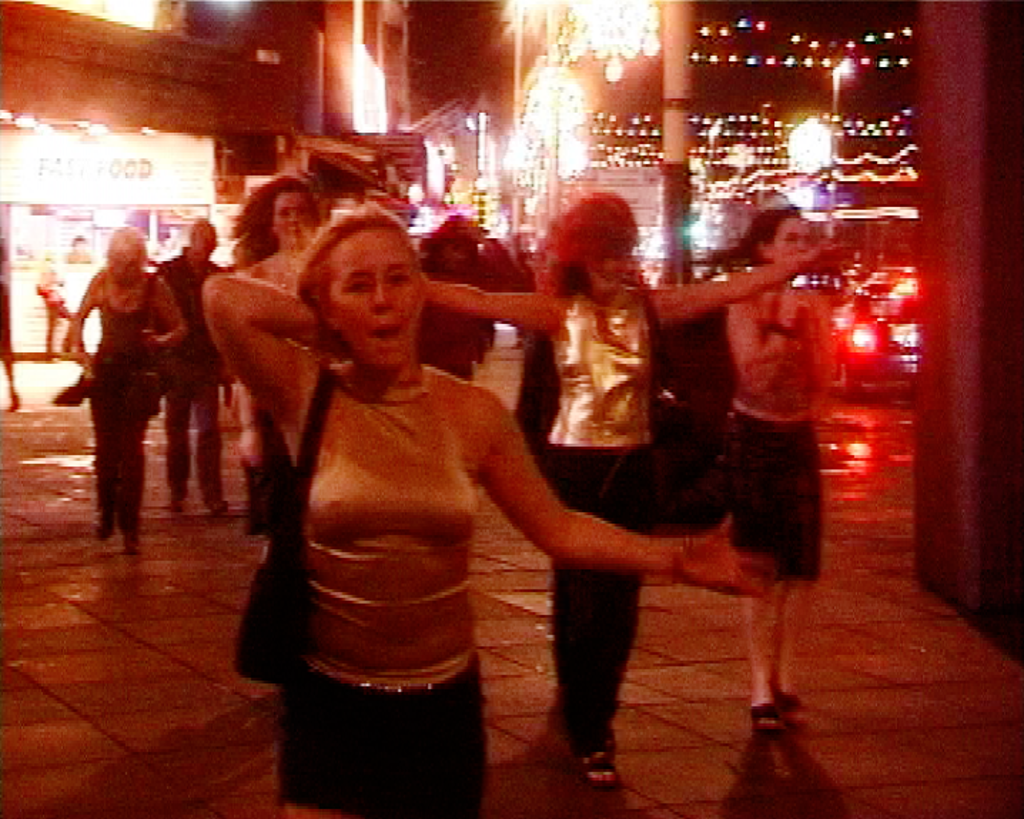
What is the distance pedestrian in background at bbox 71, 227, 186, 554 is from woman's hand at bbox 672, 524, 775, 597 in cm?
788

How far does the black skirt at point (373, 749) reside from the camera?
386 cm

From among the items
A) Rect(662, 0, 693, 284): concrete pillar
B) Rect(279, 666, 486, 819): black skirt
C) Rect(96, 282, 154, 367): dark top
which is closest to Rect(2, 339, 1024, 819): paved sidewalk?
Rect(96, 282, 154, 367): dark top

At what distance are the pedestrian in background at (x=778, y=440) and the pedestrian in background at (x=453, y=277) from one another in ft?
10.1

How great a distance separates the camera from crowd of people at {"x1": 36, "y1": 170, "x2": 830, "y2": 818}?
12.7 feet

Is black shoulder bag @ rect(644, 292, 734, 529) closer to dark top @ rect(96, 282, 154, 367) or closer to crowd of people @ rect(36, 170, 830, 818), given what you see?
crowd of people @ rect(36, 170, 830, 818)

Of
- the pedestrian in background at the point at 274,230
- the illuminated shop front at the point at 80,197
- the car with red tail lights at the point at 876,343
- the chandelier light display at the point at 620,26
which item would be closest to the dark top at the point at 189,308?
the pedestrian in background at the point at 274,230

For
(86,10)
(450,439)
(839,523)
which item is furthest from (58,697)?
(86,10)

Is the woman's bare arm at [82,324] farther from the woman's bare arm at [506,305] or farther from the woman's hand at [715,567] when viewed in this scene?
the woman's hand at [715,567]

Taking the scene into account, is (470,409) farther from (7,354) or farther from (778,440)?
(7,354)

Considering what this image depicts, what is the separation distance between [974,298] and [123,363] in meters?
4.80

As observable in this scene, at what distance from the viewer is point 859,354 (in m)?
25.3

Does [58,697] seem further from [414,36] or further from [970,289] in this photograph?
[414,36]

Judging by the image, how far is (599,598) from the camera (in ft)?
22.7

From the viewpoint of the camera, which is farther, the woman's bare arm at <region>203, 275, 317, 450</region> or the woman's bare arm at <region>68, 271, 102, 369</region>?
the woman's bare arm at <region>68, 271, 102, 369</region>
